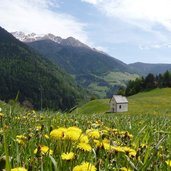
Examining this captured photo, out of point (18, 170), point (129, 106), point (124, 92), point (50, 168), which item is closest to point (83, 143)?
point (50, 168)

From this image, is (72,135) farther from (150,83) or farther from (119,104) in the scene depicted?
(150,83)

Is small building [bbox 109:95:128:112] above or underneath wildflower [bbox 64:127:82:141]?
underneath

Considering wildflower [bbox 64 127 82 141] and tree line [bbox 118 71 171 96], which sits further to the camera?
tree line [bbox 118 71 171 96]

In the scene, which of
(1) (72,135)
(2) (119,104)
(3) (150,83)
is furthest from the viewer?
(3) (150,83)

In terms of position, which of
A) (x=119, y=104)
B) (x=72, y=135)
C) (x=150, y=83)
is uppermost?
(x=150, y=83)

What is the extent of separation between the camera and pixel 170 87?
15788 centimetres

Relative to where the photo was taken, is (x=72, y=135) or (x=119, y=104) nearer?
(x=72, y=135)

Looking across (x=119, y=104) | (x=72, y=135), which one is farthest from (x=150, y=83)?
(x=72, y=135)

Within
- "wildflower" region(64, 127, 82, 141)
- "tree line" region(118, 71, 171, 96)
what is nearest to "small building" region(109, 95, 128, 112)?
"tree line" region(118, 71, 171, 96)

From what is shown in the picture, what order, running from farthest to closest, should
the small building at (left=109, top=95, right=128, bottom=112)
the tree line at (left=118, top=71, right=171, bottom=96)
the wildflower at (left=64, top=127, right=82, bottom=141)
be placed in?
the tree line at (left=118, top=71, right=171, bottom=96) < the small building at (left=109, top=95, right=128, bottom=112) < the wildflower at (left=64, top=127, right=82, bottom=141)

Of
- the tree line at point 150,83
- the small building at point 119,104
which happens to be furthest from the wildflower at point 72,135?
the tree line at point 150,83

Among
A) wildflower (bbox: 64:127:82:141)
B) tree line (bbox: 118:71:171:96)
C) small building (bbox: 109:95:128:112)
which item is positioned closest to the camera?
wildflower (bbox: 64:127:82:141)

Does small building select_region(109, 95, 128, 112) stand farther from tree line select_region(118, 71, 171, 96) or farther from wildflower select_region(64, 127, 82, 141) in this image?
wildflower select_region(64, 127, 82, 141)

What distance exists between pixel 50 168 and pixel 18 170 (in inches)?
17.5
